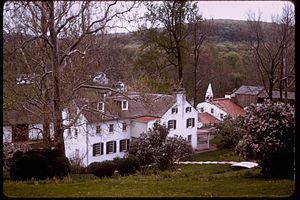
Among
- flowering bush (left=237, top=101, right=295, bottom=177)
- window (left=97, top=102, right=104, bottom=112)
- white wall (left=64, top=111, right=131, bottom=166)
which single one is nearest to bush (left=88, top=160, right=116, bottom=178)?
white wall (left=64, top=111, right=131, bottom=166)

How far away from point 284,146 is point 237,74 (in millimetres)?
2001

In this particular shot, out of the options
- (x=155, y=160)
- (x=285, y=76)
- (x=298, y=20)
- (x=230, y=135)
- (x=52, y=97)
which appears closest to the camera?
(x=298, y=20)

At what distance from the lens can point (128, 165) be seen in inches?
321

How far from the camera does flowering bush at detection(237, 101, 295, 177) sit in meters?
4.95

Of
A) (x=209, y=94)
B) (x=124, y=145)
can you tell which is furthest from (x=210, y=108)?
(x=124, y=145)

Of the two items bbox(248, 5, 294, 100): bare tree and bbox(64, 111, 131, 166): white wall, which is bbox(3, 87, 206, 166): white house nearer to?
bbox(64, 111, 131, 166): white wall

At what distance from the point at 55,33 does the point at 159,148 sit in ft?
13.6

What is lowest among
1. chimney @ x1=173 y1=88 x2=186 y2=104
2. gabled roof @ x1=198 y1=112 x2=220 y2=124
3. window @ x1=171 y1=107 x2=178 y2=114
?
gabled roof @ x1=198 y1=112 x2=220 y2=124

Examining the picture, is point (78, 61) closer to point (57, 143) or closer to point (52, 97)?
point (52, 97)

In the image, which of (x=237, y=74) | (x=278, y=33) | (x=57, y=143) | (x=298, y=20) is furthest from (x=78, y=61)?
(x=298, y=20)

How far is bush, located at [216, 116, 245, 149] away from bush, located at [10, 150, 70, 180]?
362cm

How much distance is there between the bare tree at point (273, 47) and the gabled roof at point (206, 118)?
1.69 metres

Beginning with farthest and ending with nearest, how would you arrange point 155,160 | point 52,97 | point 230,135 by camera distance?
point 155,160 < point 230,135 < point 52,97

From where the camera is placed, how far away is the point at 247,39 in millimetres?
6758
